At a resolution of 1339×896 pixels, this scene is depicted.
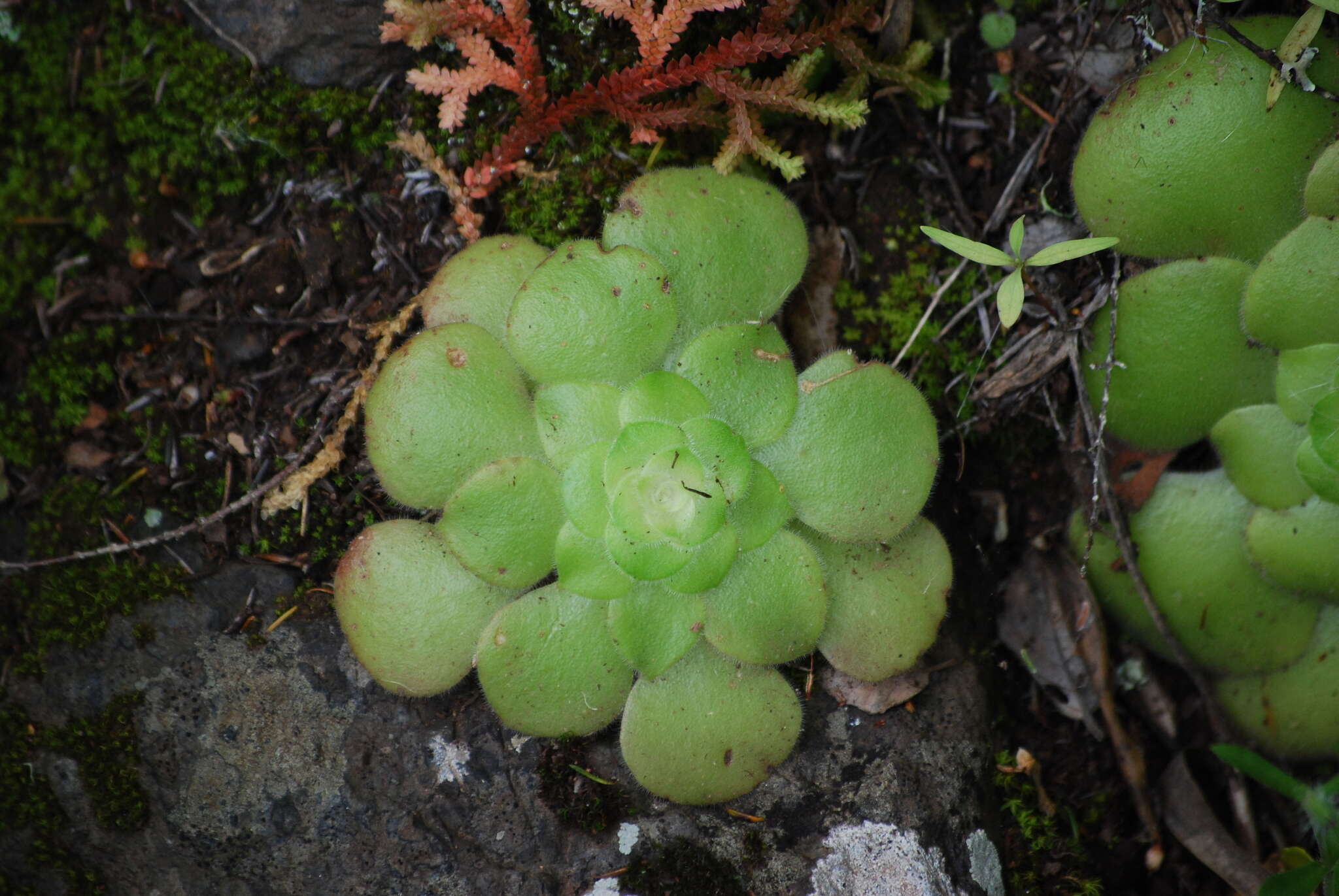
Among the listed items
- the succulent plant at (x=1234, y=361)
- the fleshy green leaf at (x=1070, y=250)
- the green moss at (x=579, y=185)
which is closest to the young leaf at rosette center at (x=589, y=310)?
the green moss at (x=579, y=185)

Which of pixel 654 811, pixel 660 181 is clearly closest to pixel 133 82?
pixel 660 181

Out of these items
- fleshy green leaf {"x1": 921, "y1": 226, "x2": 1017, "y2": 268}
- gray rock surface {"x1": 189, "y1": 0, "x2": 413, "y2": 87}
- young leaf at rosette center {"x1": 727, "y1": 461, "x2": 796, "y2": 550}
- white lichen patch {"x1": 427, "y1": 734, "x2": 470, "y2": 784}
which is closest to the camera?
young leaf at rosette center {"x1": 727, "y1": 461, "x2": 796, "y2": 550}

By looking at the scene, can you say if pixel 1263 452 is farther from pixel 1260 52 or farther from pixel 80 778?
pixel 80 778

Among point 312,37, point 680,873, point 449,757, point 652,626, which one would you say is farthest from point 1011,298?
point 312,37

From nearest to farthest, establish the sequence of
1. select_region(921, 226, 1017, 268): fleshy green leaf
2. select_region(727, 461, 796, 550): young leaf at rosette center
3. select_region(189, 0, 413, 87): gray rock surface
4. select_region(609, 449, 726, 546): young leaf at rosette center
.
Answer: select_region(609, 449, 726, 546): young leaf at rosette center
select_region(727, 461, 796, 550): young leaf at rosette center
select_region(921, 226, 1017, 268): fleshy green leaf
select_region(189, 0, 413, 87): gray rock surface

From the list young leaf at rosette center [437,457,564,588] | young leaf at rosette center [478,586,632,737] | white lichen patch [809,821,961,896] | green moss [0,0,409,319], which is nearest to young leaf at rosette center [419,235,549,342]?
young leaf at rosette center [437,457,564,588]

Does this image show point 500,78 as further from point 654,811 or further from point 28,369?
point 654,811

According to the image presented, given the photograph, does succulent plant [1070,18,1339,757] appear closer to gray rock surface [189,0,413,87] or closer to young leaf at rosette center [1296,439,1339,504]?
young leaf at rosette center [1296,439,1339,504]

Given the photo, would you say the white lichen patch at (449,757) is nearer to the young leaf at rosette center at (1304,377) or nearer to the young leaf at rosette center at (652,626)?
the young leaf at rosette center at (652,626)

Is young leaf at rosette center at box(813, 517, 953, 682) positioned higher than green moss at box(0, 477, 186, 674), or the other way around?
young leaf at rosette center at box(813, 517, 953, 682)
